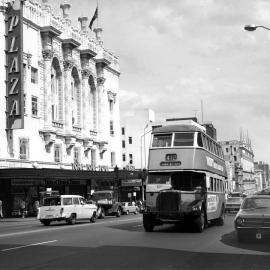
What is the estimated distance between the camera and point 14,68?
151 ft

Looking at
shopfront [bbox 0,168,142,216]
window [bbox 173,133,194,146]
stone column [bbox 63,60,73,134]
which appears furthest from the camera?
stone column [bbox 63,60,73,134]

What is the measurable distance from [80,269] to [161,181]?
10897 mm

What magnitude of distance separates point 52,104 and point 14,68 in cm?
980

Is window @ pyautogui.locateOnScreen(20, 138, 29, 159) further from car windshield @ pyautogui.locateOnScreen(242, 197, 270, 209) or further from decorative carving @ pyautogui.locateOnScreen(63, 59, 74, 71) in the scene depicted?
car windshield @ pyautogui.locateOnScreen(242, 197, 270, 209)

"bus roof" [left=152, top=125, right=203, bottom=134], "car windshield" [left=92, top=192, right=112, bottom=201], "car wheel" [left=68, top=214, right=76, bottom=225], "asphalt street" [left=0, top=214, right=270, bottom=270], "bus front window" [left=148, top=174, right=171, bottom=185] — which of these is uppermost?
"bus roof" [left=152, top=125, right=203, bottom=134]

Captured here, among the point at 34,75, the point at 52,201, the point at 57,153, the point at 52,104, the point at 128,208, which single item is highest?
the point at 34,75

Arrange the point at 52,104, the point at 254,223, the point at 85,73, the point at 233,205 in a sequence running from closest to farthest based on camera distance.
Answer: the point at 254,223, the point at 233,205, the point at 52,104, the point at 85,73

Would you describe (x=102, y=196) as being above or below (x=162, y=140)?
below

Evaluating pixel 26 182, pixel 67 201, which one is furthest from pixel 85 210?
pixel 26 182

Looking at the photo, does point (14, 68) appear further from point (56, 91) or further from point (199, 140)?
point (199, 140)

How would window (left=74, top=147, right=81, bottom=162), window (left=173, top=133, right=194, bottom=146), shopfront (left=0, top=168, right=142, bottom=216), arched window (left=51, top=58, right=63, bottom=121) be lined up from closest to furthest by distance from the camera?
window (left=173, top=133, right=194, bottom=146)
shopfront (left=0, top=168, right=142, bottom=216)
arched window (left=51, top=58, right=63, bottom=121)
window (left=74, top=147, right=81, bottom=162)

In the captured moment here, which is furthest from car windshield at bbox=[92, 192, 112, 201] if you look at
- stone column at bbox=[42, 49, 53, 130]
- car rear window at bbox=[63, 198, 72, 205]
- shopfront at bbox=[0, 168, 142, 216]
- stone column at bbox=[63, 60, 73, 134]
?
stone column at bbox=[63, 60, 73, 134]

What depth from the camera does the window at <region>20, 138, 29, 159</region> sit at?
48469mm

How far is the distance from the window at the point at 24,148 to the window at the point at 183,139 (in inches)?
1127
